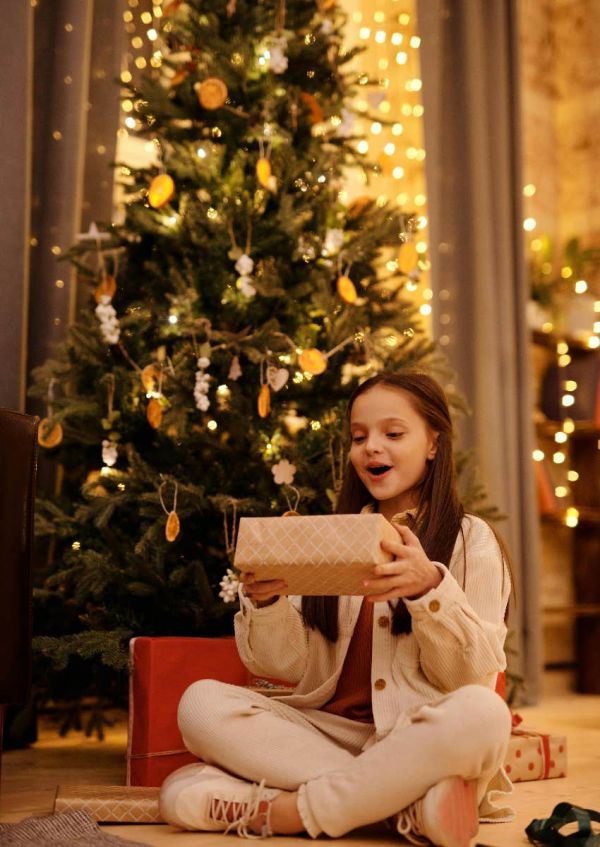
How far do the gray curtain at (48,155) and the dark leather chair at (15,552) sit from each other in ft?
3.19

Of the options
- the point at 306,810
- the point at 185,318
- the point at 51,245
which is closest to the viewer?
the point at 306,810

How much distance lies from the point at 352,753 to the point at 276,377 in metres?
0.98

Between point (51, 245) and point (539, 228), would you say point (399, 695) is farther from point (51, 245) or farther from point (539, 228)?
point (539, 228)

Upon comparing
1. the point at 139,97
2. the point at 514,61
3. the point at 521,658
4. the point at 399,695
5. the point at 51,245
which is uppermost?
the point at 514,61

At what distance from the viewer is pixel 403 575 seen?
1499mm

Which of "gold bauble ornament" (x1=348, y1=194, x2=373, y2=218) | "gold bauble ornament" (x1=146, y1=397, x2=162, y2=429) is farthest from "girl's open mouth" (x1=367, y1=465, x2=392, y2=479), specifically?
"gold bauble ornament" (x1=348, y1=194, x2=373, y2=218)

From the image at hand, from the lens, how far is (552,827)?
155 cm

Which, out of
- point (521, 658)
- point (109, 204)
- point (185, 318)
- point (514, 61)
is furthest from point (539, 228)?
point (185, 318)

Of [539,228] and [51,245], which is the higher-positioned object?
[539,228]

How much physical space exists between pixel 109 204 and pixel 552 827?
7.04 feet

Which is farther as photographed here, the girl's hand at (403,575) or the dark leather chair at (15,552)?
the dark leather chair at (15,552)

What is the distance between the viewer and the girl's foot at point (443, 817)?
4.75 ft

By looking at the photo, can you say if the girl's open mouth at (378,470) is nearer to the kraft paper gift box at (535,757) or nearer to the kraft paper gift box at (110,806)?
the kraft paper gift box at (110,806)

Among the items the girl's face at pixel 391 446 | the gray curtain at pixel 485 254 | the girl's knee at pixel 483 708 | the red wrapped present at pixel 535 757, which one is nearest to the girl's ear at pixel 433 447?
the girl's face at pixel 391 446
